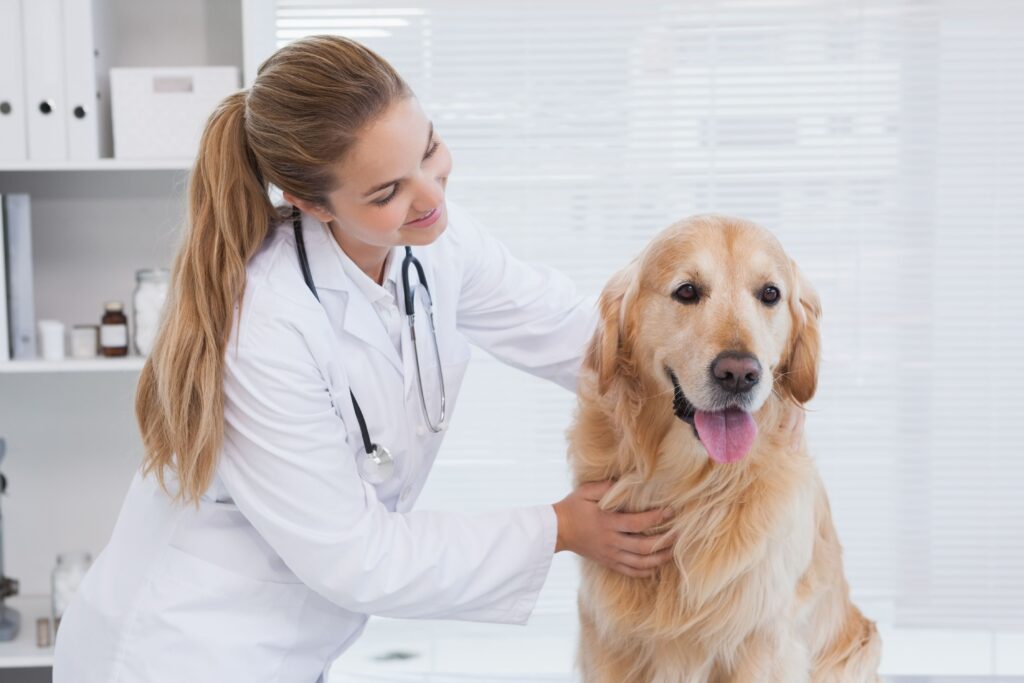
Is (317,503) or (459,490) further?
(459,490)

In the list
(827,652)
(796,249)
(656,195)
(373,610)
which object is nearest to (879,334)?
(796,249)

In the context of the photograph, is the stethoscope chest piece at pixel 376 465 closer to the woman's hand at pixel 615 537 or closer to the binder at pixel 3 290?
the woman's hand at pixel 615 537

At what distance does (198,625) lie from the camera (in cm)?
149

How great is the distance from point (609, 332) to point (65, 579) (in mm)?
1510

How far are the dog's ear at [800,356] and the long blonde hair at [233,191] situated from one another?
0.68 meters

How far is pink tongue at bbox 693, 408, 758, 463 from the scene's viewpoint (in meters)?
1.40

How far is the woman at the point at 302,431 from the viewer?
4.53ft

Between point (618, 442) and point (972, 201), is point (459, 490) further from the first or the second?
point (972, 201)

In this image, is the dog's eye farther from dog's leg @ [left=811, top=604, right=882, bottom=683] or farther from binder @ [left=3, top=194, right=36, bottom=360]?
binder @ [left=3, top=194, right=36, bottom=360]

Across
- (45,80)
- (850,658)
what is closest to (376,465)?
(850,658)

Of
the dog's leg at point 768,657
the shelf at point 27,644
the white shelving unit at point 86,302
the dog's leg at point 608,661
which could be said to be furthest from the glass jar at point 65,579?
the dog's leg at point 768,657

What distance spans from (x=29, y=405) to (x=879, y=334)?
2229 mm

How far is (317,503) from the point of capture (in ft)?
4.60

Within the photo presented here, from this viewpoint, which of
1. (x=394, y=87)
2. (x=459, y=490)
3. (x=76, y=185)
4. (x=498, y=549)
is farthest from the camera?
(x=459, y=490)
